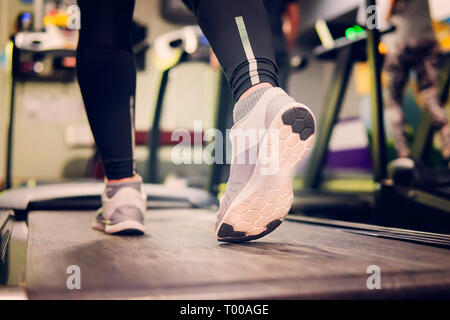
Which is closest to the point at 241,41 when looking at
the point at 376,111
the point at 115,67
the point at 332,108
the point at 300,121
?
the point at 300,121

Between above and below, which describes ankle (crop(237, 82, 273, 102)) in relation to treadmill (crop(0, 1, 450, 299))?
above

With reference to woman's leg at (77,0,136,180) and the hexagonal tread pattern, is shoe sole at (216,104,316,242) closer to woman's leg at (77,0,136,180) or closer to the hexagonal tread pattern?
the hexagonal tread pattern

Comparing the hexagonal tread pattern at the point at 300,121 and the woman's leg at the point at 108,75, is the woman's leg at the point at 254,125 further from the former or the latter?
the woman's leg at the point at 108,75

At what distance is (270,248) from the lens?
0.89 metres

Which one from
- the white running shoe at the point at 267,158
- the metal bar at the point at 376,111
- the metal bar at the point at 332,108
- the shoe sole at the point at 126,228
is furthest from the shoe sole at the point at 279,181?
the metal bar at the point at 332,108

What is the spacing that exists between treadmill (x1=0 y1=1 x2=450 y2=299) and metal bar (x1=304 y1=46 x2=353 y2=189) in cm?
208

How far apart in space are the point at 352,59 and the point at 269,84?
2.34 m

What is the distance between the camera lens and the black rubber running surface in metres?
0.58

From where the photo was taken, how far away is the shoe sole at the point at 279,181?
793 mm

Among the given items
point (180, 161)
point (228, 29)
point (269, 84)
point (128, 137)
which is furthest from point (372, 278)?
point (180, 161)

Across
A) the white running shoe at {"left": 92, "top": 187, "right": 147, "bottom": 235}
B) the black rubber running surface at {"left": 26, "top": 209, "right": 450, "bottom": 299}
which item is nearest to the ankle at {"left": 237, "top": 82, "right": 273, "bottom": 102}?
the black rubber running surface at {"left": 26, "top": 209, "right": 450, "bottom": 299}

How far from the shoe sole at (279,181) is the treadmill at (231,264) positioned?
7 centimetres

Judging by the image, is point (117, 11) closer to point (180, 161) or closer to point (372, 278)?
point (372, 278)

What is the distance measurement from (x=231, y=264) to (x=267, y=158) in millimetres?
209
